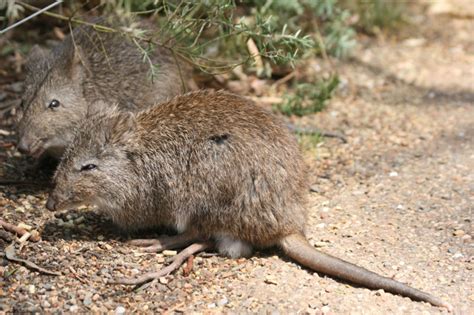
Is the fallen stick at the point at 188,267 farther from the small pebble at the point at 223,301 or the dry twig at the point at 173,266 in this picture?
the small pebble at the point at 223,301

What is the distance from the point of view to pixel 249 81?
8.07 m

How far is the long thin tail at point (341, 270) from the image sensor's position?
4.51m

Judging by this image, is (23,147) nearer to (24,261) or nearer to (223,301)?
(24,261)

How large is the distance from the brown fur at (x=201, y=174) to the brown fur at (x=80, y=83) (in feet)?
2.68

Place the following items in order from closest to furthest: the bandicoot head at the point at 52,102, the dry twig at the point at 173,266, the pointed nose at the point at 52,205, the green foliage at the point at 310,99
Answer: the dry twig at the point at 173,266 < the pointed nose at the point at 52,205 < the bandicoot head at the point at 52,102 < the green foliage at the point at 310,99

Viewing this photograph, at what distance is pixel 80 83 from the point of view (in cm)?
631

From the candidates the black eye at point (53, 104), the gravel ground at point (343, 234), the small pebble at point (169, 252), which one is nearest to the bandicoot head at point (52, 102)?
the black eye at point (53, 104)

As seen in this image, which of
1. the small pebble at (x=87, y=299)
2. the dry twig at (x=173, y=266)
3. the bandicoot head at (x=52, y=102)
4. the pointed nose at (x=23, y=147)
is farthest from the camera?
the bandicoot head at (x=52, y=102)

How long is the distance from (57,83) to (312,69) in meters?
3.56

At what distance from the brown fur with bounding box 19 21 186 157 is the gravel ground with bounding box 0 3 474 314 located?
0.45 m

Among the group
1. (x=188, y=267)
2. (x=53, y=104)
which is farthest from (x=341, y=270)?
(x=53, y=104)

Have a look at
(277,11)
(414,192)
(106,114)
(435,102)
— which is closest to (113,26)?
(106,114)

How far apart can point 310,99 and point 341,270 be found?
3.51 m

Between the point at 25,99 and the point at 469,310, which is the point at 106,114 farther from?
the point at 469,310
